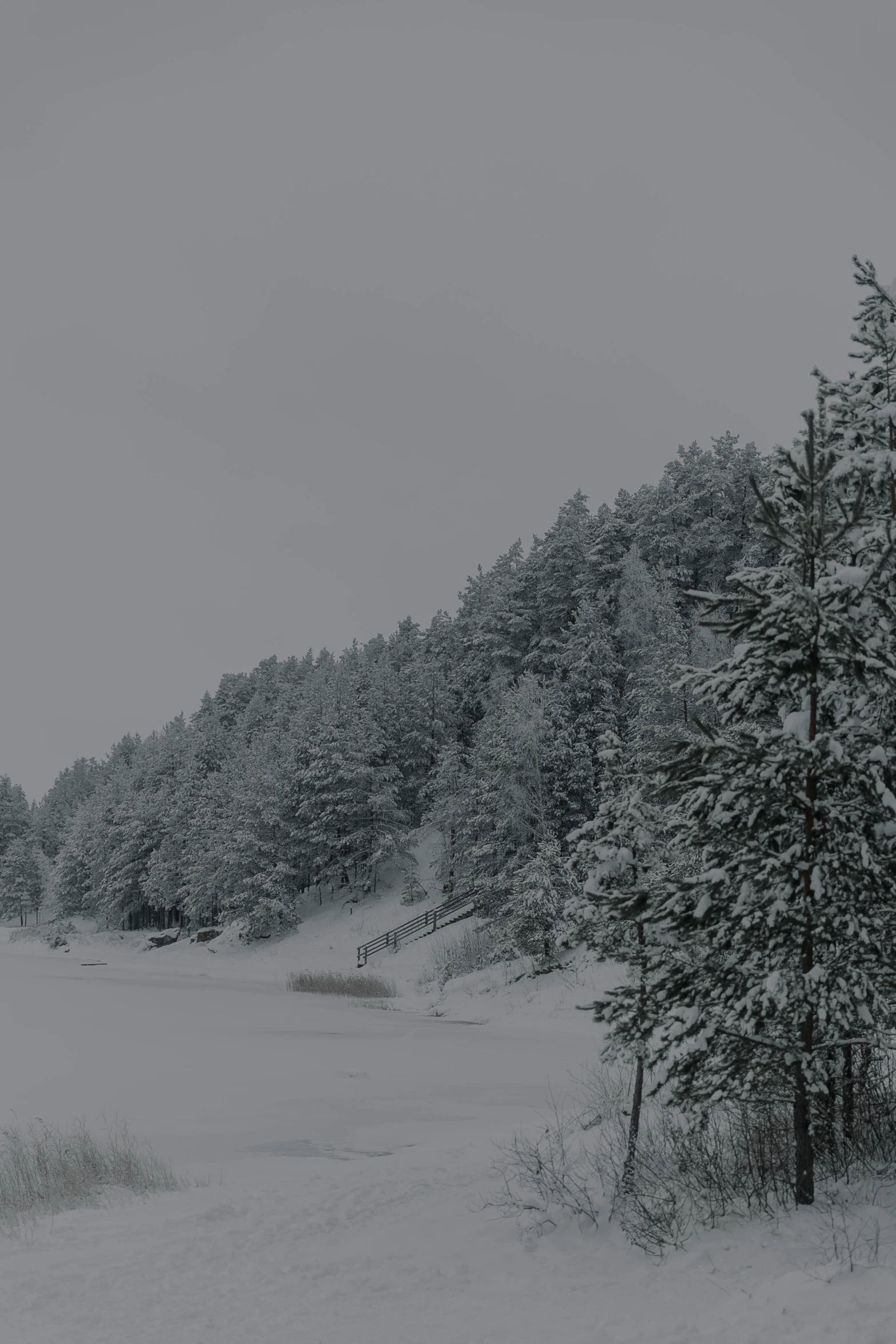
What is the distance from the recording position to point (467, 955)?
35188 millimetres

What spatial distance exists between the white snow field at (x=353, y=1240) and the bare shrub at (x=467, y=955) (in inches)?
425

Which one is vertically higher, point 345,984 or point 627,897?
point 627,897

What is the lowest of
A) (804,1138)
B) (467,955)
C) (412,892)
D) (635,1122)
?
(467,955)

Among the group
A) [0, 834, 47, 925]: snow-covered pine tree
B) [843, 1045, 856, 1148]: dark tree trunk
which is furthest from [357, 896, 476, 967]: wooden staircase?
[0, 834, 47, 925]: snow-covered pine tree

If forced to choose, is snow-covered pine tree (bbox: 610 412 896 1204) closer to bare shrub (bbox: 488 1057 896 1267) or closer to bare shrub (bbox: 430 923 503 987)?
bare shrub (bbox: 488 1057 896 1267)

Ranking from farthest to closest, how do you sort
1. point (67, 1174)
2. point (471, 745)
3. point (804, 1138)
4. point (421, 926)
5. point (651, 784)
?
1. point (471, 745)
2. point (421, 926)
3. point (67, 1174)
4. point (651, 784)
5. point (804, 1138)

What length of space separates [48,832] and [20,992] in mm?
77213

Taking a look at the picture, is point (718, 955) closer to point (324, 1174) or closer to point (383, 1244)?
point (383, 1244)

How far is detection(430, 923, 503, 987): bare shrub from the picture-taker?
33500mm

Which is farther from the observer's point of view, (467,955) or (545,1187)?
(467,955)

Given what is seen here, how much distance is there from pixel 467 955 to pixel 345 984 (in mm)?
5665

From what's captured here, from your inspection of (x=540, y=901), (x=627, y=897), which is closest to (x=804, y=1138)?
(x=627, y=897)

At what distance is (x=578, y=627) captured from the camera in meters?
46.7

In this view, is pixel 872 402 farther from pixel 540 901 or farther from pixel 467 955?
pixel 467 955
